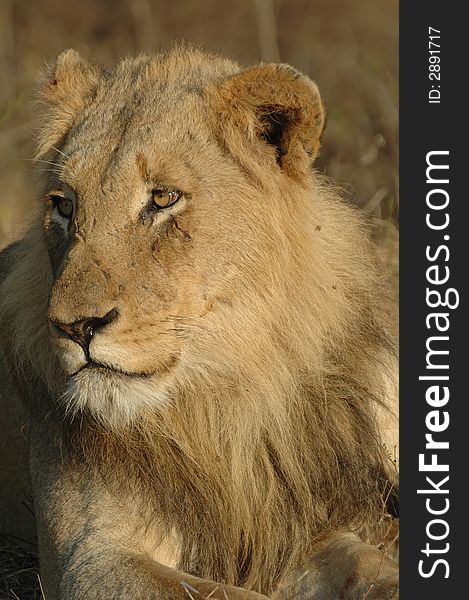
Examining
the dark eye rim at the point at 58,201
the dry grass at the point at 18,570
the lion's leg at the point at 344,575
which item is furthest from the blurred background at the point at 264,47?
the lion's leg at the point at 344,575

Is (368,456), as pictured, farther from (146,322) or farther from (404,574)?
(146,322)

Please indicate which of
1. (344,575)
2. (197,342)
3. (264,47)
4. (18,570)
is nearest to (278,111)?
(197,342)

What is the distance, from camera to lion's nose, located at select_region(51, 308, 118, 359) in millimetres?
3949

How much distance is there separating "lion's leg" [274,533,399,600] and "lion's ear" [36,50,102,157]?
177 cm

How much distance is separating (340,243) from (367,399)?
59cm

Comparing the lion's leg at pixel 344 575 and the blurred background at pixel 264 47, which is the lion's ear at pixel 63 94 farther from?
the blurred background at pixel 264 47

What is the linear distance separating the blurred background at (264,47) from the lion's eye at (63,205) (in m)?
3.49

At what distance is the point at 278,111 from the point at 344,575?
5.15 feet

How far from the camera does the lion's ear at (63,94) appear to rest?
15.5 feet

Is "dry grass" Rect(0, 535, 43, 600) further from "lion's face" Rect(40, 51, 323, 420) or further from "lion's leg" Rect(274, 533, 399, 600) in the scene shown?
"lion's face" Rect(40, 51, 323, 420)

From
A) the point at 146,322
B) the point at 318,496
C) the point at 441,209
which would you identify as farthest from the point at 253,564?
the point at 441,209

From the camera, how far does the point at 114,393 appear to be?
4051 mm

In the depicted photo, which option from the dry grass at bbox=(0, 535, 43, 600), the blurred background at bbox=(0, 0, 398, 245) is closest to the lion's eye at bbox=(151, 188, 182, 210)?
the dry grass at bbox=(0, 535, 43, 600)

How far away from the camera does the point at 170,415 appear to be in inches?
174
